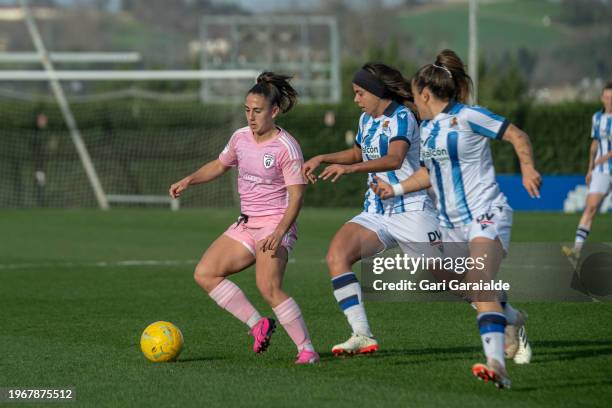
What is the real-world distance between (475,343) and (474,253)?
210 cm

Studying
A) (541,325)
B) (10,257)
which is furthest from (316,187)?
(541,325)

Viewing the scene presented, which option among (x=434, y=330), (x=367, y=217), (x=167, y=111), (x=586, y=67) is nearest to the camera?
(x=367, y=217)

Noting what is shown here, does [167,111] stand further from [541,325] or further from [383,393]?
[383,393]

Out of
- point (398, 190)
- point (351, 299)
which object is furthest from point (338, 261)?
point (398, 190)

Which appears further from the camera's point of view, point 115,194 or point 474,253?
point 115,194

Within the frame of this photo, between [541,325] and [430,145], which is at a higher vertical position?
[430,145]

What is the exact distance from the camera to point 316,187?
3100 centimetres

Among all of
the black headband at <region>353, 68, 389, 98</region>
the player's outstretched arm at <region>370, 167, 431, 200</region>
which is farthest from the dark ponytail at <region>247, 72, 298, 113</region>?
the player's outstretched arm at <region>370, 167, 431, 200</region>

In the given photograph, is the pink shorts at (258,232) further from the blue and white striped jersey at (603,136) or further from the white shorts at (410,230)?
the blue and white striped jersey at (603,136)

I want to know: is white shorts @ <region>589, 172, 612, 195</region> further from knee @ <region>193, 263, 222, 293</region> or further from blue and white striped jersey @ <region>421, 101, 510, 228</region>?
knee @ <region>193, 263, 222, 293</region>

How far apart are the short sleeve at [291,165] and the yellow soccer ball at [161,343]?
146 centimetres

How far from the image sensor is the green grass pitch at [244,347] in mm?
7539

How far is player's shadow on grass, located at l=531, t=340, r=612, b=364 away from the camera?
8.89 metres

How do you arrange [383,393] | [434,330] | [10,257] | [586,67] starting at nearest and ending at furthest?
[383,393], [434,330], [10,257], [586,67]
